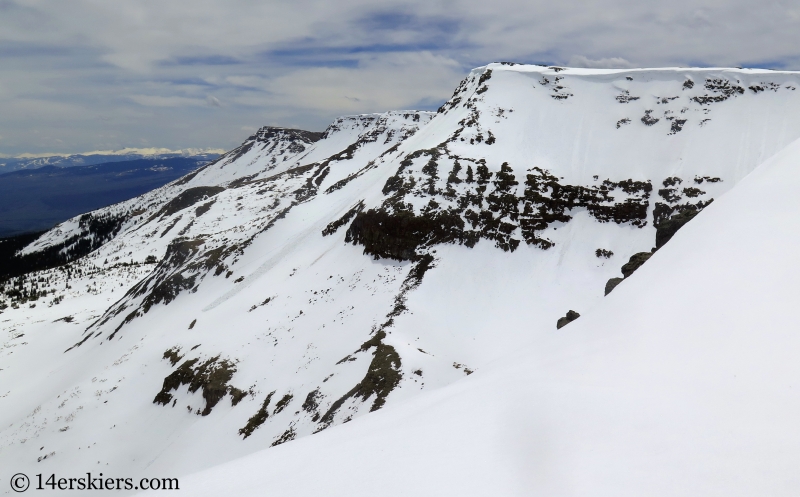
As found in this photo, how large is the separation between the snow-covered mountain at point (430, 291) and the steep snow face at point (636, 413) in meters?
0.15

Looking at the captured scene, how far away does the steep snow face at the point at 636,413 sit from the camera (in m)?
5.73

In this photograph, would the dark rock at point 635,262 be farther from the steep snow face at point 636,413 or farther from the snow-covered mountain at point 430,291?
the steep snow face at point 636,413

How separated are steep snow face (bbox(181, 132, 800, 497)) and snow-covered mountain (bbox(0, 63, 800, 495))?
15 cm

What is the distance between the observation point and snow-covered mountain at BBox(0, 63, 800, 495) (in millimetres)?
13180

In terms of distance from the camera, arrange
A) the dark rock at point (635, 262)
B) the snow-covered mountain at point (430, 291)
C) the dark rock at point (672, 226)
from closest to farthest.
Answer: the snow-covered mountain at point (430, 291) < the dark rock at point (635, 262) < the dark rock at point (672, 226)

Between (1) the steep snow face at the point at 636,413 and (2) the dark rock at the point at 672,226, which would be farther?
(2) the dark rock at the point at 672,226

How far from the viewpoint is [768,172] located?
1315cm

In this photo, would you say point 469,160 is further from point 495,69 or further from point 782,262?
point 782,262

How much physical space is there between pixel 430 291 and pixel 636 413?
3193cm

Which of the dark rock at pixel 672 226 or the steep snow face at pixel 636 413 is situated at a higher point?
the dark rock at pixel 672 226

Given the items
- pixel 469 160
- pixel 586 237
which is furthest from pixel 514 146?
pixel 586 237

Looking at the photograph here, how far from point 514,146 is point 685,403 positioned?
184 feet

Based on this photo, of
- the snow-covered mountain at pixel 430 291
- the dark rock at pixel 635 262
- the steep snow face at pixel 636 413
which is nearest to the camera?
the steep snow face at pixel 636 413

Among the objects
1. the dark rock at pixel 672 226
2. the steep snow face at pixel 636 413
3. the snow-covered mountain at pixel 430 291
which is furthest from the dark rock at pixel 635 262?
the steep snow face at pixel 636 413
